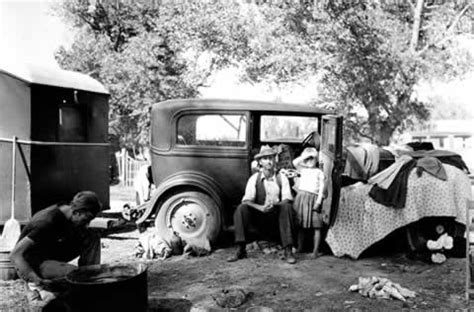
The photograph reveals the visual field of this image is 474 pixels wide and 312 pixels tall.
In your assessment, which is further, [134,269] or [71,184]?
[71,184]

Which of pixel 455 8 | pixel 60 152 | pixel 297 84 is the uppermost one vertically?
pixel 455 8

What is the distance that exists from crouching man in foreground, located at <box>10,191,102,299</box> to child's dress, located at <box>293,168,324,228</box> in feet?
8.54

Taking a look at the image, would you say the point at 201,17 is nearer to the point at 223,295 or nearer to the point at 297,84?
the point at 297,84

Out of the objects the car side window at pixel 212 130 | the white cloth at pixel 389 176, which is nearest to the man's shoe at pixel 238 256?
the car side window at pixel 212 130

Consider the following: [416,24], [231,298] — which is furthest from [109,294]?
[416,24]

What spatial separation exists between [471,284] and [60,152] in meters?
5.06

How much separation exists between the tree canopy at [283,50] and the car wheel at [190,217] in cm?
788

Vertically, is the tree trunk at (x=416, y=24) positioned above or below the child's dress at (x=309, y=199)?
above

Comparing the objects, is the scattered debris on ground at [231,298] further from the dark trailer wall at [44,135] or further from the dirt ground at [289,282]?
the dark trailer wall at [44,135]

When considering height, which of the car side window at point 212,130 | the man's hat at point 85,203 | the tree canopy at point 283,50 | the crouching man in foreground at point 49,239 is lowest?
the crouching man in foreground at point 49,239

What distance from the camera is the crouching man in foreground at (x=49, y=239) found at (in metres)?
3.46

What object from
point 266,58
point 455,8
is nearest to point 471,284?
point 266,58

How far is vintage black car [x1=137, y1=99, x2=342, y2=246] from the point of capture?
5887 mm

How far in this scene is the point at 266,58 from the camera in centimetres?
1437
